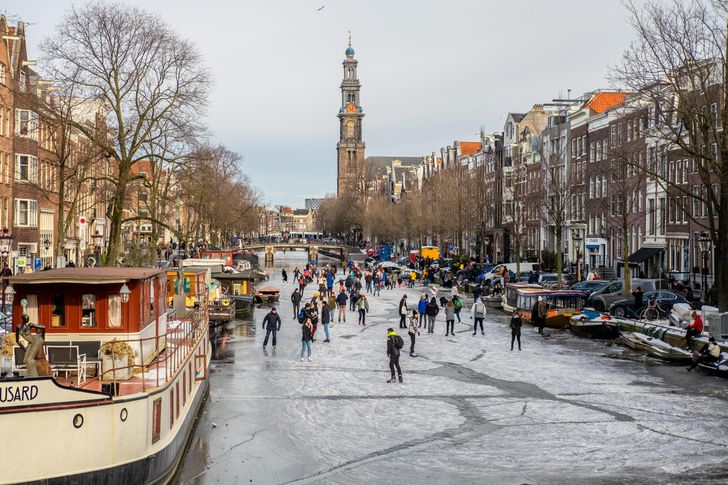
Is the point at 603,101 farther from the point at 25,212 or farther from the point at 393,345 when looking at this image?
the point at 393,345

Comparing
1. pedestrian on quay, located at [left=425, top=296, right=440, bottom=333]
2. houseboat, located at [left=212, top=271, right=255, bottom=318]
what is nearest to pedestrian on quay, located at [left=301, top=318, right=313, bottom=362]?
pedestrian on quay, located at [left=425, top=296, right=440, bottom=333]

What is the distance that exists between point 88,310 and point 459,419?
10651mm

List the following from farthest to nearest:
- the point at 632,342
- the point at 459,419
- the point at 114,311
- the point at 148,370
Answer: the point at 632,342 → the point at 459,419 → the point at 114,311 → the point at 148,370

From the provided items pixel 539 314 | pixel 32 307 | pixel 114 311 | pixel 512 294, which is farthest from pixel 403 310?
pixel 32 307

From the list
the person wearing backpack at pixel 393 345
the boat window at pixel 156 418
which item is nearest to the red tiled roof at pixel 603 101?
the person wearing backpack at pixel 393 345

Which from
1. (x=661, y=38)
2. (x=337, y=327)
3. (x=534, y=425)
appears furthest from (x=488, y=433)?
(x=337, y=327)

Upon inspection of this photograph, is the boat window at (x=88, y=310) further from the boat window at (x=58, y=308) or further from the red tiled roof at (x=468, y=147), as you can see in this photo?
the red tiled roof at (x=468, y=147)

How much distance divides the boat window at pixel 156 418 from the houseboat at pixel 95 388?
0.02 m

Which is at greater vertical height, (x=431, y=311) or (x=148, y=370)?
(x=148, y=370)

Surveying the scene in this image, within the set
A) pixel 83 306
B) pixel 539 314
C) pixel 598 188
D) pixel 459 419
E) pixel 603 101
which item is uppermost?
pixel 603 101

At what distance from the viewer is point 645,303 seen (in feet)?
160

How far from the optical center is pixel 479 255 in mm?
99500

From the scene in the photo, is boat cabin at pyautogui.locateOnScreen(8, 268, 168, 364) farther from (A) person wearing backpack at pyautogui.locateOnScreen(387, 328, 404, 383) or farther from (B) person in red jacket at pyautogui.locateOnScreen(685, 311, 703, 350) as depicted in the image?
(B) person in red jacket at pyautogui.locateOnScreen(685, 311, 703, 350)

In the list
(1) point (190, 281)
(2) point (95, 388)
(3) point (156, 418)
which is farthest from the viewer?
(1) point (190, 281)
